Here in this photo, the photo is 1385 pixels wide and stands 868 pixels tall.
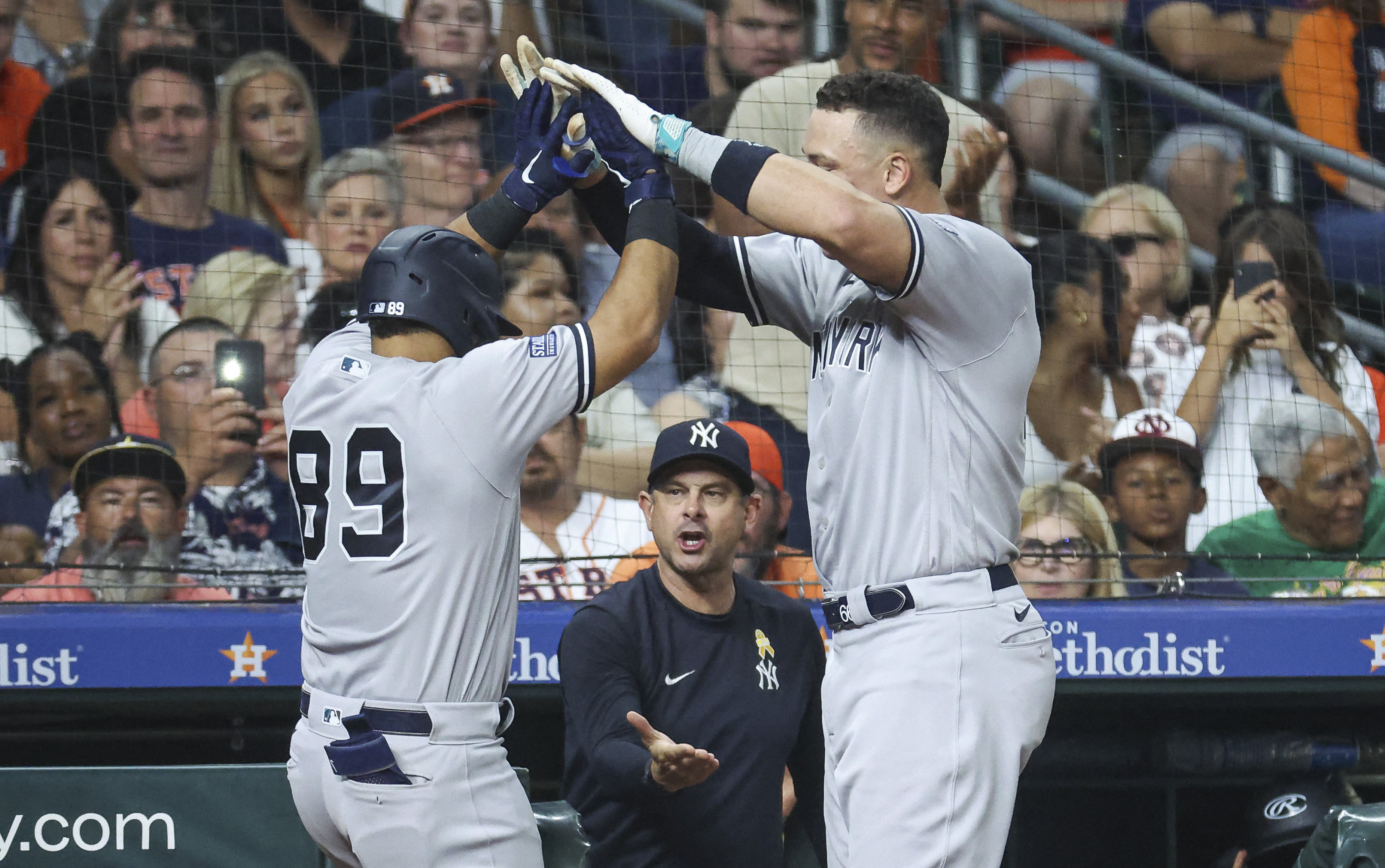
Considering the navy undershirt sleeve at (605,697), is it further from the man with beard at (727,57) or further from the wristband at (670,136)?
the man with beard at (727,57)

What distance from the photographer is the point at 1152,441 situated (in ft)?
13.8

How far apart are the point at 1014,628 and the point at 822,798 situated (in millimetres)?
937

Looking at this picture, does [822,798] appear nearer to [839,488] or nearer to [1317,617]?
[839,488]

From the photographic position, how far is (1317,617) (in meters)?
3.42

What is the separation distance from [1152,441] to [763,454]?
4.01 feet

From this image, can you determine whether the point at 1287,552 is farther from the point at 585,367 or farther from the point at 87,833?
the point at 87,833

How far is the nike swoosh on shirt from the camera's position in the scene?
237 centimetres

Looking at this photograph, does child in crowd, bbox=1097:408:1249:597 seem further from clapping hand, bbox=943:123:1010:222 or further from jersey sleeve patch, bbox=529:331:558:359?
jersey sleeve patch, bbox=529:331:558:359

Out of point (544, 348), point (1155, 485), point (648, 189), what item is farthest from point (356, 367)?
point (1155, 485)

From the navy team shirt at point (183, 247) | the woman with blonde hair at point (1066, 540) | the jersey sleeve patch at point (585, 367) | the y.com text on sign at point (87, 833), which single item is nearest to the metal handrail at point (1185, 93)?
the woman with blonde hair at point (1066, 540)

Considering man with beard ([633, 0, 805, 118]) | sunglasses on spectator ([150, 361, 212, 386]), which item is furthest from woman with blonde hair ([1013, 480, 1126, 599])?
sunglasses on spectator ([150, 361, 212, 386])

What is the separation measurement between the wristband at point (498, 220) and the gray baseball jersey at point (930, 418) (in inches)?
24.6

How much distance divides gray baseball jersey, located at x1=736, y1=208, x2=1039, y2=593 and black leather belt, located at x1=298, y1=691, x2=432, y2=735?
23.4 inches

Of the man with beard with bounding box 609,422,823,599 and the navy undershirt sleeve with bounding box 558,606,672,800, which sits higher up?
the man with beard with bounding box 609,422,823,599
